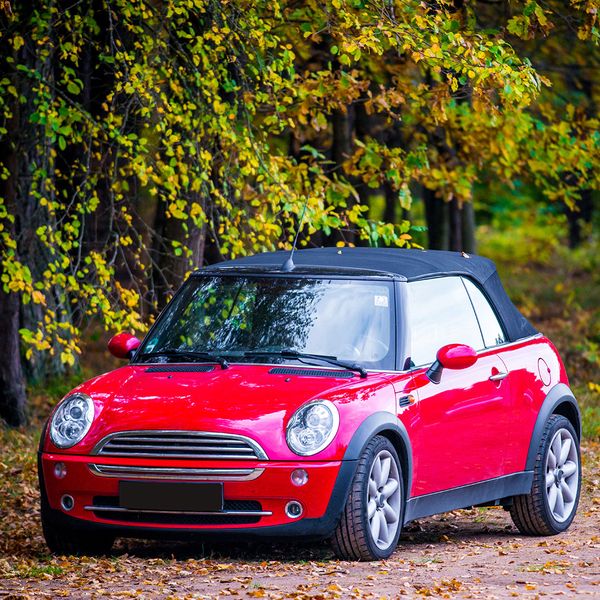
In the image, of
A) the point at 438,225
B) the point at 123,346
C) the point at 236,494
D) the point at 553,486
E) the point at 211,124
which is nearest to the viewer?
the point at 236,494

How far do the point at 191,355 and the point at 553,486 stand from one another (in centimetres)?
264

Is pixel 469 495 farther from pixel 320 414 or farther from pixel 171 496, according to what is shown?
pixel 171 496

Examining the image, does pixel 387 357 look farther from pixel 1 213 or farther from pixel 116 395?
pixel 1 213

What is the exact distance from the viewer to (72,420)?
741cm

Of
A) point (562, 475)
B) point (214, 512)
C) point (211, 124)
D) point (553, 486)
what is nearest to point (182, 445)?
point (214, 512)

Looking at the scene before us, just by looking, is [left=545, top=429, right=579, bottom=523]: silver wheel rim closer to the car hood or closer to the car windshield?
the car windshield

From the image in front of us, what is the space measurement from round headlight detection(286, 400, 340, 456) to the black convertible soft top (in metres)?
1.34

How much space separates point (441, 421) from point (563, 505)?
5.34ft

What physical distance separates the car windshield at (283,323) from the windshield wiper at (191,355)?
1 centimetres

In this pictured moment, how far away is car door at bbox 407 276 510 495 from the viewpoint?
7781mm

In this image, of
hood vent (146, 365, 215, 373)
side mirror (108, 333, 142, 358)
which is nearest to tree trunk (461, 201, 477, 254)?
side mirror (108, 333, 142, 358)

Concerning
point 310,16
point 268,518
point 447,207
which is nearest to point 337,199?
point 310,16

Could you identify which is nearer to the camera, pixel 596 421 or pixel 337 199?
pixel 337 199

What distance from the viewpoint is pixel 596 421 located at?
1470cm
